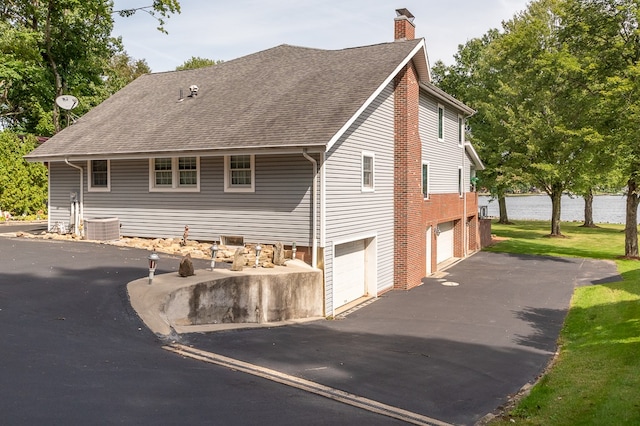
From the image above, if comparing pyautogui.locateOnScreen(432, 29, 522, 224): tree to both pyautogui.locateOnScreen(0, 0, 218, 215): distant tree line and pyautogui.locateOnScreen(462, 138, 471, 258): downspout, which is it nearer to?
pyautogui.locateOnScreen(462, 138, 471, 258): downspout

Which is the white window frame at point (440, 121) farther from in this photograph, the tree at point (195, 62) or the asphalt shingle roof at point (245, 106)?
the tree at point (195, 62)

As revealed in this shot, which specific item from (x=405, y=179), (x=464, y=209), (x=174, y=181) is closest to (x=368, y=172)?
(x=405, y=179)

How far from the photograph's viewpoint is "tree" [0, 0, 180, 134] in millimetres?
33375

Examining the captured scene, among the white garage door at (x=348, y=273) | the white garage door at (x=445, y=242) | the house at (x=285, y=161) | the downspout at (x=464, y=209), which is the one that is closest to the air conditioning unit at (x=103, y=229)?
the house at (x=285, y=161)

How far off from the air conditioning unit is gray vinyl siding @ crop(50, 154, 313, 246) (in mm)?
267

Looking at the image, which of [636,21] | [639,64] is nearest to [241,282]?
[639,64]

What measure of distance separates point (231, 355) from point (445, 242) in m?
20.6

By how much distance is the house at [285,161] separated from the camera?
52.2ft

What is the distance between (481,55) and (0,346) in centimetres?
4995

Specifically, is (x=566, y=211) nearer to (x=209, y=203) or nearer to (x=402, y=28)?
(x=402, y=28)

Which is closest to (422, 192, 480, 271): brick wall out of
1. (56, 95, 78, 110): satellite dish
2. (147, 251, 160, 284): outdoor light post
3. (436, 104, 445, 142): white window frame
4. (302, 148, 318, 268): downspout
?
(436, 104, 445, 142): white window frame

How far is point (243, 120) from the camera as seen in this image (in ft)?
57.6

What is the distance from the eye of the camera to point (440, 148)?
26.8 m

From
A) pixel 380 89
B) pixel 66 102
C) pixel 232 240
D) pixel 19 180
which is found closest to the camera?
pixel 232 240
